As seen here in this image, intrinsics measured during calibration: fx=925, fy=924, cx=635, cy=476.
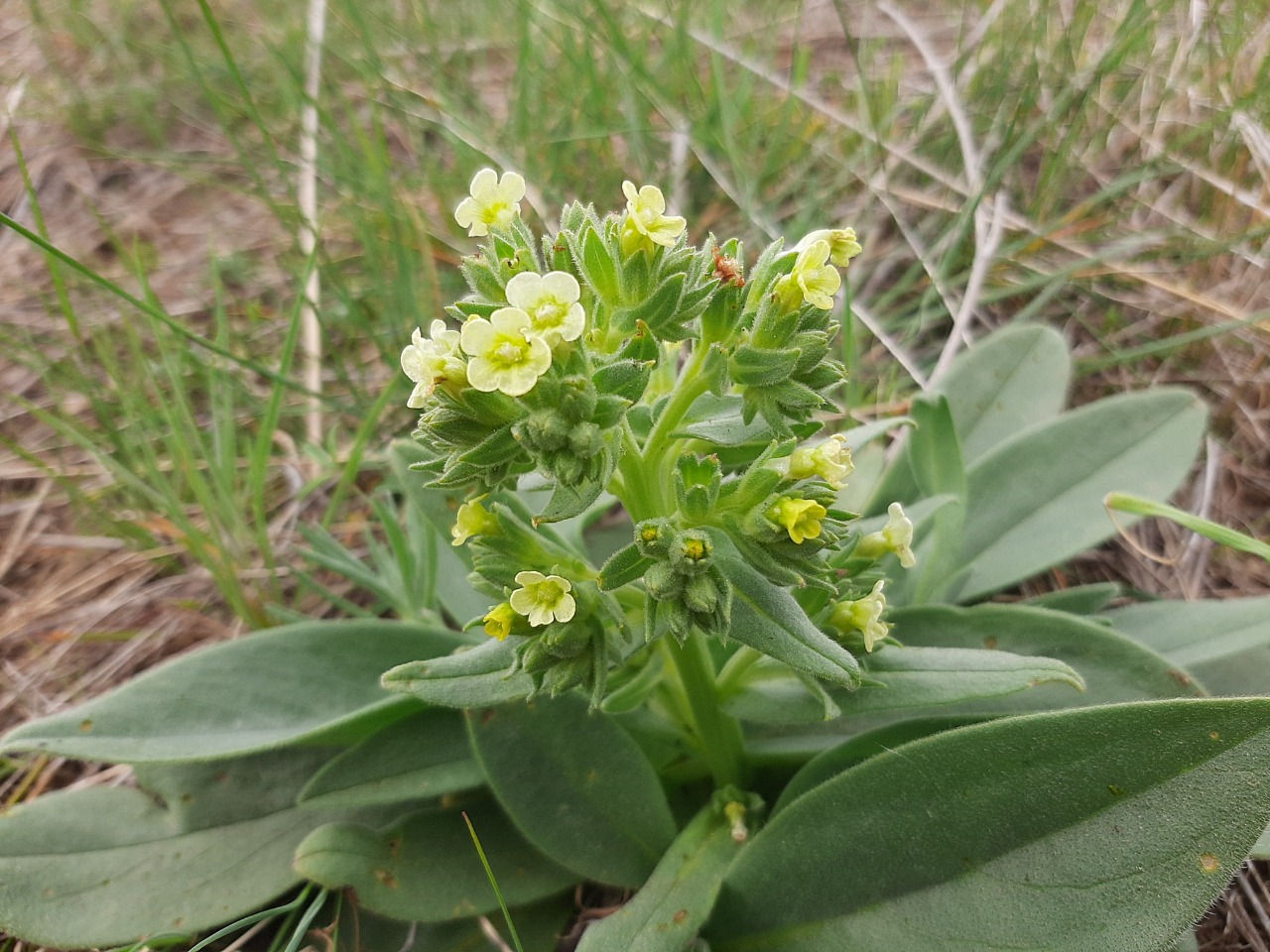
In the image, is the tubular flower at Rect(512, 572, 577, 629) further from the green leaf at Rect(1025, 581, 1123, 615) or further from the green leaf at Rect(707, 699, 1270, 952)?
the green leaf at Rect(1025, 581, 1123, 615)

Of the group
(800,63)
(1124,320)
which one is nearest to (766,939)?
(1124,320)

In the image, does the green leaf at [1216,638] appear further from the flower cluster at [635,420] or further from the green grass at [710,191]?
the green grass at [710,191]

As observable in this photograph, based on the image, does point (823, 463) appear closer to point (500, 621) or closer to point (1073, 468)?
point (500, 621)

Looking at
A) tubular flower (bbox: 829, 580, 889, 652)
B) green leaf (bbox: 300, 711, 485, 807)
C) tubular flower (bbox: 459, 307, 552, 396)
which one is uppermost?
tubular flower (bbox: 459, 307, 552, 396)

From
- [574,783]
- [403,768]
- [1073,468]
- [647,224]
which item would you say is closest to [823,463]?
[647,224]

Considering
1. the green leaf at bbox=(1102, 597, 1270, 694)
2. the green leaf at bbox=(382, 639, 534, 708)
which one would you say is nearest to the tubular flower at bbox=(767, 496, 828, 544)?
the green leaf at bbox=(382, 639, 534, 708)

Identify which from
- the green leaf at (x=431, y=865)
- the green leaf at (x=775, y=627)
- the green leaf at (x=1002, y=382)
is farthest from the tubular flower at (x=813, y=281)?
the green leaf at (x=431, y=865)

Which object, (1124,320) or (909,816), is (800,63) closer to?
(1124,320)
